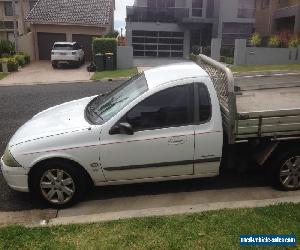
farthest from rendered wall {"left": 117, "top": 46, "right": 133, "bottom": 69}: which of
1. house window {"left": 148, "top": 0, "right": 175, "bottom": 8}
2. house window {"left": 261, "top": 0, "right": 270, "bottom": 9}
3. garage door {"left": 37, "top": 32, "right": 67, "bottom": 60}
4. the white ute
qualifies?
the white ute

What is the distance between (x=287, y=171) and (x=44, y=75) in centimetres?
1990

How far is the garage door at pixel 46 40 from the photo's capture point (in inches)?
1240

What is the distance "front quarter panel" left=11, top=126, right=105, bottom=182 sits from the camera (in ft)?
16.5

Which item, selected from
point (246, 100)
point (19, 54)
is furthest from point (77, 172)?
point (19, 54)

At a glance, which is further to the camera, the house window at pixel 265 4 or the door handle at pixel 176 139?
the house window at pixel 265 4

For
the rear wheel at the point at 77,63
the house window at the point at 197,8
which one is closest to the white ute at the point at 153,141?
the rear wheel at the point at 77,63

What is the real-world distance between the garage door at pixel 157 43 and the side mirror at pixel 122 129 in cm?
3210

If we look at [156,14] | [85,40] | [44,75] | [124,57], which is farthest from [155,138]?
[156,14]

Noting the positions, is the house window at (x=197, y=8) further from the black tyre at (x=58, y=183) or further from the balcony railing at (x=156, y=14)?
the black tyre at (x=58, y=183)

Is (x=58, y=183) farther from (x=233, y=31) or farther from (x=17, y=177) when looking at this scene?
(x=233, y=31)

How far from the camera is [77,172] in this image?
5133 mm

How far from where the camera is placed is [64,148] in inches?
198

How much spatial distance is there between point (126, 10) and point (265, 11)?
13421 millimetres

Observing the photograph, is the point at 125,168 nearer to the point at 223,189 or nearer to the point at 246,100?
the point at 223,189
